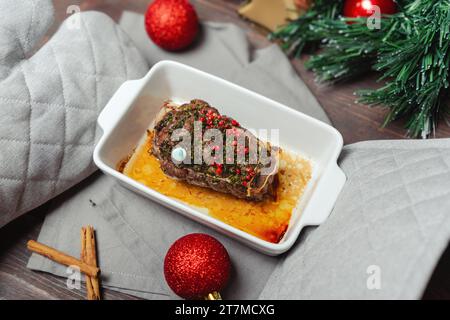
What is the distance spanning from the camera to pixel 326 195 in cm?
134

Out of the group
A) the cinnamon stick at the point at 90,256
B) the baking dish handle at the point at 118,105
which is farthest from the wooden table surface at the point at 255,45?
the baking dish handle at the point at 118,105

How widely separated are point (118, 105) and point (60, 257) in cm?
53

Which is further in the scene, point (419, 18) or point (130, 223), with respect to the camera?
point (130, 223)

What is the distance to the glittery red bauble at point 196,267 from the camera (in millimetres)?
1229

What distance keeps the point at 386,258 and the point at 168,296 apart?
2.33 feet

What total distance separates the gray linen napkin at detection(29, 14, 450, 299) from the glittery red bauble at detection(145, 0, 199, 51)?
9cm

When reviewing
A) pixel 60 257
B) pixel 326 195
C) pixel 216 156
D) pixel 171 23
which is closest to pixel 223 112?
pixel 216 156

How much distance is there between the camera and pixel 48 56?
4.86ft

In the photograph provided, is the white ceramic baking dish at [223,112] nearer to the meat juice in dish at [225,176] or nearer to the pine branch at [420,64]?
the meat juice in dish at [225,176]

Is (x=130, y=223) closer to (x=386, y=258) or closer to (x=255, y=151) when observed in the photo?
(x=255, y=151)

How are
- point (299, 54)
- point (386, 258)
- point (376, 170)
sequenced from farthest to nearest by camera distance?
1. point (299, 54)
2. point (376, 170)
3. point (386, 258)

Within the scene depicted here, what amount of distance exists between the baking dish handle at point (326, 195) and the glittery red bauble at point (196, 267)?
0.29 m

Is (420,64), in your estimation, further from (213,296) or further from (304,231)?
(213,296)

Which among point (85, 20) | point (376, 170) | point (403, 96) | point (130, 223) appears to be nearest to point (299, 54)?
point (403, 96)
